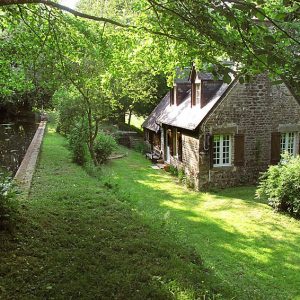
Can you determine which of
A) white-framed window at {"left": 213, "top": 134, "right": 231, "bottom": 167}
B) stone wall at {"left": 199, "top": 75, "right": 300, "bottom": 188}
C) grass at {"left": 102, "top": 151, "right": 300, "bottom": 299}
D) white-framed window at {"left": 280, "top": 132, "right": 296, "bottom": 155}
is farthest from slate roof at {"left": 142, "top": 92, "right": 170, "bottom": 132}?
white-framed window at {"left": 280, "top": 132, "right": 296, "bottom": 155}

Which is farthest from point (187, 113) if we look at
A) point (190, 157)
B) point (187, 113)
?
point (190, 157)

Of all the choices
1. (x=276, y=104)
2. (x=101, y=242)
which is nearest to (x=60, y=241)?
(x=101, y=242)

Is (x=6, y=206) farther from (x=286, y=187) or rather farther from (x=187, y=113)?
(x=187, y=113)

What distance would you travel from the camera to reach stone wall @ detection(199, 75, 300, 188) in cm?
1695

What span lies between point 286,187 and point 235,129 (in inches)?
189

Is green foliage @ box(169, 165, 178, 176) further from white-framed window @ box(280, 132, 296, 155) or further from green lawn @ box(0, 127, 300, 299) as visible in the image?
white-framed window @ box(280, 132, 296, 155)

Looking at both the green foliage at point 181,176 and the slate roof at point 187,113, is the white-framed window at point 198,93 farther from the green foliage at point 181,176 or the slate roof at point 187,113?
the green foliage at point 181,176

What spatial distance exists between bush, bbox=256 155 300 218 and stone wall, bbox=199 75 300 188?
3.32m

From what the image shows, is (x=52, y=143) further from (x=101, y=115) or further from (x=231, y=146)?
(x=231, y=146)

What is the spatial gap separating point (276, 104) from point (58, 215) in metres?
13.8

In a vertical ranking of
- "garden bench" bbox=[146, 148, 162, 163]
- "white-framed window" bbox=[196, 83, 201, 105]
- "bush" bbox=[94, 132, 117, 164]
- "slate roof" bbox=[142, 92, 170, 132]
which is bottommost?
"garden bench" bbox=[146, 148, 162, 163]

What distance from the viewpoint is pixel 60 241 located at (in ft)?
21.3

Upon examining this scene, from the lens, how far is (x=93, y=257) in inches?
236

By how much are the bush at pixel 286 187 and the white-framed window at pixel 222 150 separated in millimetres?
3349
